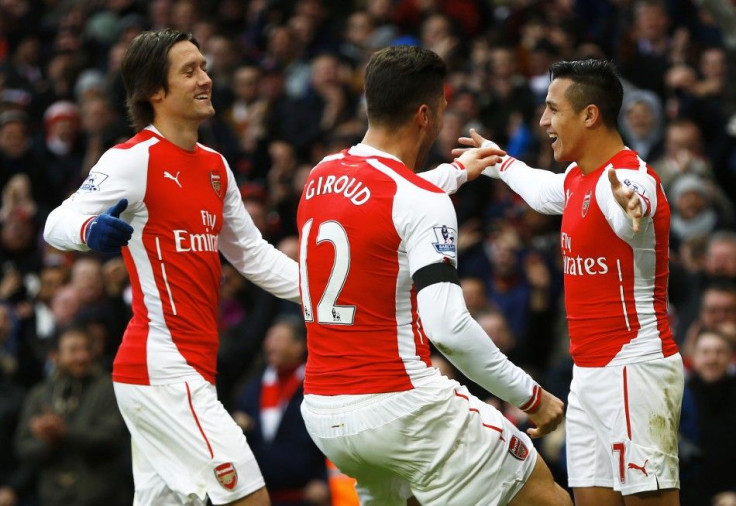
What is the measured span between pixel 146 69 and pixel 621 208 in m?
2.29

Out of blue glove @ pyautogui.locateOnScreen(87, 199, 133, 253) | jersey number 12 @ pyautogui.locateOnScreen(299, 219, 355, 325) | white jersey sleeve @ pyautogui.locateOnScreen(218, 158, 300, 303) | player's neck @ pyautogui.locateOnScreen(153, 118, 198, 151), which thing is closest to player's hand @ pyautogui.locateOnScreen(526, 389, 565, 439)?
jersey number 12 @ pyautogui.locateOnScreen(299, 219, 355, 325)

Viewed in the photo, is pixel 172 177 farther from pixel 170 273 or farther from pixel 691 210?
pixel 691 210

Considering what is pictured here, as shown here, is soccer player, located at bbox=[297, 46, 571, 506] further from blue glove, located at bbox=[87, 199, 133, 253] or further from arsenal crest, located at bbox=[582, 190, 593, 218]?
arsenal crest, located at bbox=[582, 190, 593, 218]

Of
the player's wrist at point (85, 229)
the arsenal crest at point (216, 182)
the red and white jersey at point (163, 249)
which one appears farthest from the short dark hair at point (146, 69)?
the player's wrist at point (85, 229)

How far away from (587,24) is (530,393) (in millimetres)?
9925

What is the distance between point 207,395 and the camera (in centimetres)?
588

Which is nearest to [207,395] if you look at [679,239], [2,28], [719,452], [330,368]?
[330,368]

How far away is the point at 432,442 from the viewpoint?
5.16 metres

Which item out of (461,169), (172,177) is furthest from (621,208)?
(172,177)

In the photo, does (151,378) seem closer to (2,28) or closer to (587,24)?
(587,24)

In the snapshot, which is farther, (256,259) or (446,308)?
(256,259)

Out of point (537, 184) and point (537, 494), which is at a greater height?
point (537, 184)

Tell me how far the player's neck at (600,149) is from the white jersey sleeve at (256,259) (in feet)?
5.12

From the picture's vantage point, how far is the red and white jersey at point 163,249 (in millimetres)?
5805
